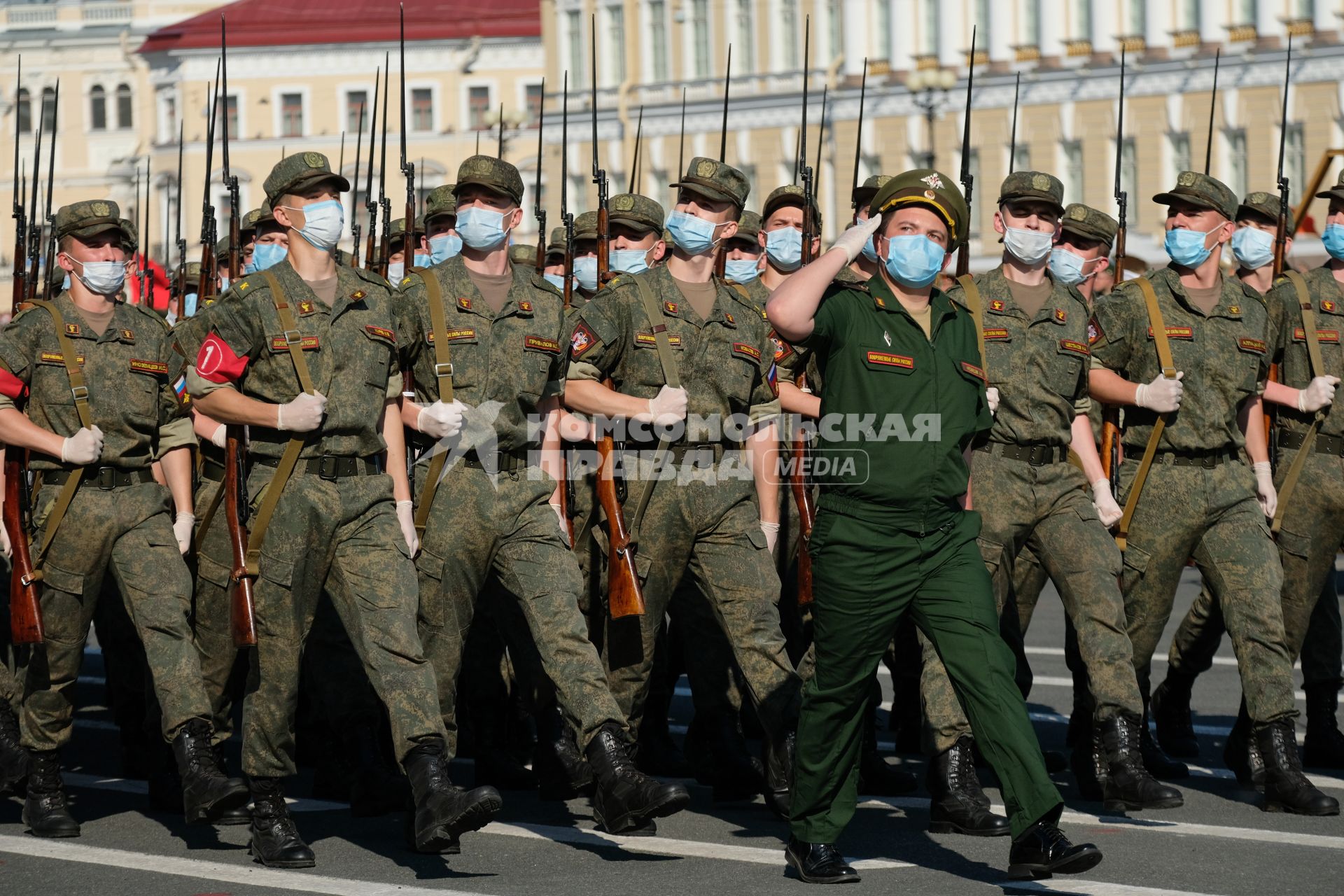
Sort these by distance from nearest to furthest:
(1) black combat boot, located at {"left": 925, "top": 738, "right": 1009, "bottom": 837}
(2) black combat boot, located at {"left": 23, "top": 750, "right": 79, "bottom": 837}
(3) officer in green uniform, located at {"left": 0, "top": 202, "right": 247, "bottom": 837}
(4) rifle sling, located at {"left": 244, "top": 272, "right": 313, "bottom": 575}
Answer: (4) rifle sling, located at {"left": 244, "top": 272, "right": 313, "bottom": 575}, (1) black combat boot, located at {"left": 925, "top": 738, "right": 1009, "bottom": 837}, (3) officer in green uniform, located at {"left": 0, "top": 202, "right": 247, "bottom": 837}, (2) black combat boot, located at {"left": 23, "top": 750, "right": 79, "bottom": 837}

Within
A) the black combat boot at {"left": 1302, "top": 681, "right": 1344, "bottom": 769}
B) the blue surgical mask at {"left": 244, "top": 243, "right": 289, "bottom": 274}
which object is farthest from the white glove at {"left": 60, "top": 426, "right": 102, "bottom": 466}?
the black combat boot at {"left": 1302, "top": 681, "right": 1344, "bottom": 769}

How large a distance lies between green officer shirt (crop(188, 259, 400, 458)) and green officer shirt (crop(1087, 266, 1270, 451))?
2794 mm

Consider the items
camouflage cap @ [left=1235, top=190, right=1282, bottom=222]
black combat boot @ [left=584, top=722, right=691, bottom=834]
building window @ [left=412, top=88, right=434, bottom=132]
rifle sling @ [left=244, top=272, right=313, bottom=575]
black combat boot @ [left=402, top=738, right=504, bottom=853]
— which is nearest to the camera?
black combat boot @ [left=402, top=738, right=504, bottom=853]

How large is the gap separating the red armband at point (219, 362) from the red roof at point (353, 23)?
74.2 metres

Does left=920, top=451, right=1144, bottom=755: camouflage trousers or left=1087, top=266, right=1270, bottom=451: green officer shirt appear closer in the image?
left=920, top=451, right=1144, bottom=755: camouflage trousers

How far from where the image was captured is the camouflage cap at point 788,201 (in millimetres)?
11281

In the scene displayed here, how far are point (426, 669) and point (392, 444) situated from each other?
841mm

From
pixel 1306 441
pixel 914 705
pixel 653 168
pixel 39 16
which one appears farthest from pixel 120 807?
pixel 39 16

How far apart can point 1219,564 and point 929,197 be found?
7.59 feet

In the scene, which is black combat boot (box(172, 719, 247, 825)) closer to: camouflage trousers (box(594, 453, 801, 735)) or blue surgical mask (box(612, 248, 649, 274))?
camouflage trousers (box(594, 453, 801, 735))

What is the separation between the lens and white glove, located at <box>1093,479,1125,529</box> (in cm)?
987

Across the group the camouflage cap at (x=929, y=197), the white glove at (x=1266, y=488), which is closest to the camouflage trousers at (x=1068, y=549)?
the white glove at (x=1266, y=488)

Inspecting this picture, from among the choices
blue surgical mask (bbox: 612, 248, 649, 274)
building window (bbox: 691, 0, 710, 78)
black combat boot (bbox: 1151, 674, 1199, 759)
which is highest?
building window (bbox: 691, 0, 710, 78)

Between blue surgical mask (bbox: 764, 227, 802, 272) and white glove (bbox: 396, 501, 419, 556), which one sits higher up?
blue surgical mask (bbox: 764, 227, 802, 272)
